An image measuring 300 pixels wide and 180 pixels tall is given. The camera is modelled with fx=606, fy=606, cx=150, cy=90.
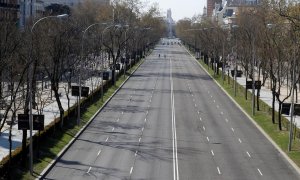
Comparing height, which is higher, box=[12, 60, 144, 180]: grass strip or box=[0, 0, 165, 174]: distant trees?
box=[0, 0, 165, 174]: distant trees

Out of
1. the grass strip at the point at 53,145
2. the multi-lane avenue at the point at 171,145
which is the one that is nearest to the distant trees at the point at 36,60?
the grass strip at the point at 53,145

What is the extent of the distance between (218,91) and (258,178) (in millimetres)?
50896

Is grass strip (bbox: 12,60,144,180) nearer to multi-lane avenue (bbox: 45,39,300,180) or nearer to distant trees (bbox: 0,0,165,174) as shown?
multi-lane avenue (bbox: 45,39,300,180)

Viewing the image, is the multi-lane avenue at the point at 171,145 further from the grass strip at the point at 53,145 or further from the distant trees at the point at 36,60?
the distant trees at the point at 36,60

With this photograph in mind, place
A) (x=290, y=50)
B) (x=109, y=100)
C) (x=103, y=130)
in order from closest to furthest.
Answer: (x=103, y=130) → (x=290, y=50) → (x=109, y=100)

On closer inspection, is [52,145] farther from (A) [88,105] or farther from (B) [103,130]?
(A) [88,105]

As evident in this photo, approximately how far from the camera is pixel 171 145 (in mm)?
46406

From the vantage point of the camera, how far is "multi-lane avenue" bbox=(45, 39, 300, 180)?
3756 centimetres

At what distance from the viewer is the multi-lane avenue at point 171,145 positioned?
37562mm

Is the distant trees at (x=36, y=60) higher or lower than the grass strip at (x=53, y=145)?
higher

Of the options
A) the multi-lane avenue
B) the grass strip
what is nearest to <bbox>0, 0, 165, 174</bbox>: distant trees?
the grass strip

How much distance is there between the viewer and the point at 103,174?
3666cm

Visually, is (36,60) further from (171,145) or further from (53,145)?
(171,145)

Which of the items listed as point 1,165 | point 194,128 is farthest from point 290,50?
point 1,165
